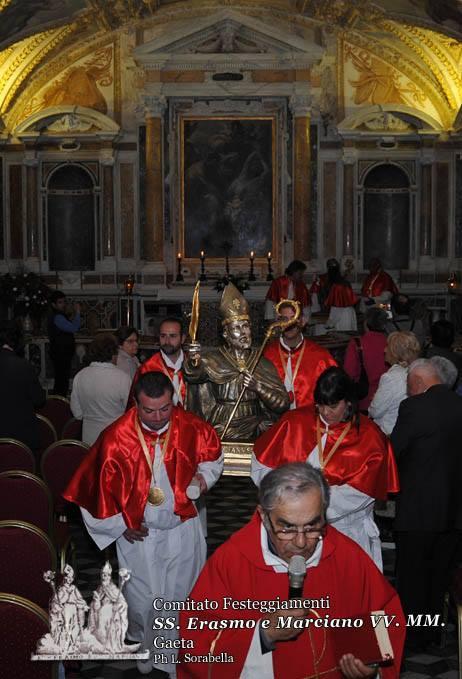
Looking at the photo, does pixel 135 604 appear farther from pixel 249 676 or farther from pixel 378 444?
pixel 249 676

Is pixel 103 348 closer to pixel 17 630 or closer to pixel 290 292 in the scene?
pixel 17 630

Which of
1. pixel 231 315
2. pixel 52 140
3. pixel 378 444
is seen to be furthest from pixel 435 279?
pixel 378 444

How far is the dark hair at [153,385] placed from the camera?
239 inches

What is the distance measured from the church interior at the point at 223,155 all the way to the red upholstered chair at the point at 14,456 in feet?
44.6

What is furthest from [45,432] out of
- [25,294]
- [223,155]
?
[223,155]

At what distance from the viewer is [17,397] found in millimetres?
8789

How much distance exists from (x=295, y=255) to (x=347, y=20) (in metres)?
4.34

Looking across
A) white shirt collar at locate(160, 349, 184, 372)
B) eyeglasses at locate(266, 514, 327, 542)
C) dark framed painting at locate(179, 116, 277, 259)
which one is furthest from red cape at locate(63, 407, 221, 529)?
dark framed painting at locate(179, 116, 277, 259)

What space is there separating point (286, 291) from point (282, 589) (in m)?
15.1

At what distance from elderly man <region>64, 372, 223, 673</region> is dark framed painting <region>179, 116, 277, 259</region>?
53.2 ft

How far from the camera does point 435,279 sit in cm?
2280

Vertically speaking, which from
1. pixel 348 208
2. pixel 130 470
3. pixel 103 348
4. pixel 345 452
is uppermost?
pixel 348 208

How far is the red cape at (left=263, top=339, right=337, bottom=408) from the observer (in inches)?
352

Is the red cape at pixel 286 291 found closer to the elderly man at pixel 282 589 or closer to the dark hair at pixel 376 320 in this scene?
the dark hair at pixel 376 320
